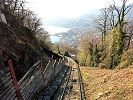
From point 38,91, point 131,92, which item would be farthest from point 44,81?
point 131,92

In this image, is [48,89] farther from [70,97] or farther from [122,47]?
[122,47]

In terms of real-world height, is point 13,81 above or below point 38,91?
above

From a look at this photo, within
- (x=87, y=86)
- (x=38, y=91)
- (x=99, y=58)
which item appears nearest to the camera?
(x=38, y=91)

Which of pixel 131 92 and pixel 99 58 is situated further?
pixel 99 58

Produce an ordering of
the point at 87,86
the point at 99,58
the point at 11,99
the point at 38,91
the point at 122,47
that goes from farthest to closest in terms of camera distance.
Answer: the point at 99,58, the point at 122,47, the point at 87,86, the point at 38,91, the point at 11,99

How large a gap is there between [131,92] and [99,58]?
156ft

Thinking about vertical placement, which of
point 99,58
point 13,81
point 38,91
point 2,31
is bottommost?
point 99,58

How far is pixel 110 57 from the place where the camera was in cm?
4631

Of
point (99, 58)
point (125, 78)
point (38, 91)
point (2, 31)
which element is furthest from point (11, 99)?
point (99, 58)

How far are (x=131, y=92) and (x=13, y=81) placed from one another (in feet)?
19.5

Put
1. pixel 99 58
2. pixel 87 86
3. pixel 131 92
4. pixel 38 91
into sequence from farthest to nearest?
pixel 99 58
pixel 87 86
pixel 38 91
pixel 131 92

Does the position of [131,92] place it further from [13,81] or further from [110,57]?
[110,57]

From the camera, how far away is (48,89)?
18766 mm

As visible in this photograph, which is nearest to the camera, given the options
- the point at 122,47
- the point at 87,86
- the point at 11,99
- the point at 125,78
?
the point at 11,99
